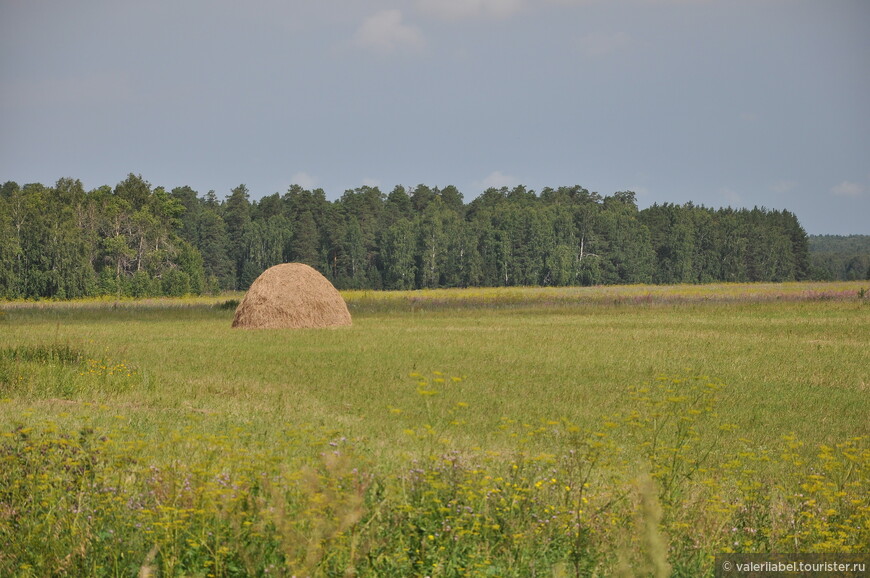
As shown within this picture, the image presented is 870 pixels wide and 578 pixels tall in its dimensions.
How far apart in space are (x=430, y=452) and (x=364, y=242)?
94.2 m

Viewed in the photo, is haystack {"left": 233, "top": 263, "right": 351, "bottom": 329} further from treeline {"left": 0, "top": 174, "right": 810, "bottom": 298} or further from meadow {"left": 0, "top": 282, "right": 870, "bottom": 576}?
treeline {"left": 0, "top": 174, "right": 810, "bottom": 298}

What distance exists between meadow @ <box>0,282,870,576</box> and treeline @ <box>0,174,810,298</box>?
4408 cm

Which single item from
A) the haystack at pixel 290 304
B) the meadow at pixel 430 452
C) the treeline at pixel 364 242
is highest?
the treeline at pixel 364 242

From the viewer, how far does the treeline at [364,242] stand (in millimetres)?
68188

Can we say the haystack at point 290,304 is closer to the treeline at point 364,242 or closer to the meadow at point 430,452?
the meadow at point 430,452

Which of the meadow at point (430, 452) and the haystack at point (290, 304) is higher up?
the haystack at point (290, 304)

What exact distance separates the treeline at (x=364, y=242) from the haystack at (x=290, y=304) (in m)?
38.7

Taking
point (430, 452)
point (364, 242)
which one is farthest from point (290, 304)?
point (364, 242)

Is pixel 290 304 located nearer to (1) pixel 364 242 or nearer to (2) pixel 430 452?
(2) pixel 430 452

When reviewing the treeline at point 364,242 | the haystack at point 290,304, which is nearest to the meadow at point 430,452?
the haystack at point 290,304

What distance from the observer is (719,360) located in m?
19.9

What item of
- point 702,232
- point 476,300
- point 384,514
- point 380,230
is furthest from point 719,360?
point 702,232

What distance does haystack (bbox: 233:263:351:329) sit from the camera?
1216 inches

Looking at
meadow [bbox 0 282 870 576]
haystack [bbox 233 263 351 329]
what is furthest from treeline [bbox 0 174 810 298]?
meadow [bbox 0 282 870 576]
